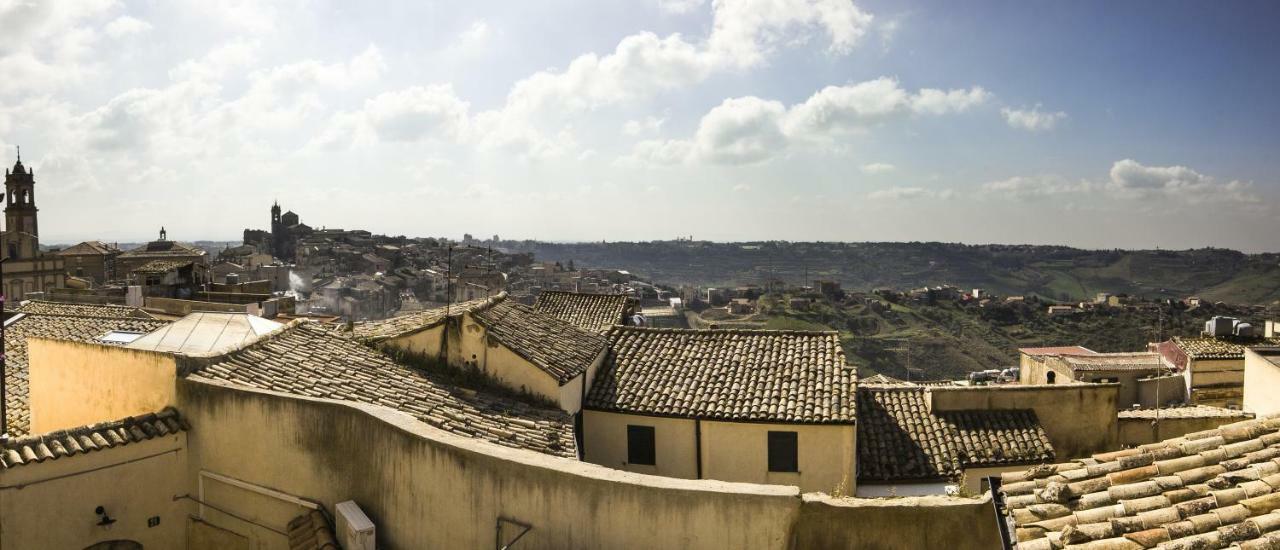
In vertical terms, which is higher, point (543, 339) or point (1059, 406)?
point (543, 339)

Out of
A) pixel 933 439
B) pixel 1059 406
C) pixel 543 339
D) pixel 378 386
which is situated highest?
pixel 543 339

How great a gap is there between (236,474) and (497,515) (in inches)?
126

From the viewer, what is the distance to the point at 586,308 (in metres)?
23.3

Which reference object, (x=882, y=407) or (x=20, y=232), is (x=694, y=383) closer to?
(x=882, y=407)

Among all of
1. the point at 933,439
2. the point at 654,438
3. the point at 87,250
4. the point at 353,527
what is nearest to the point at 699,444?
the point at 654,438

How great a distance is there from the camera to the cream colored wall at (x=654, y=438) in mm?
11156

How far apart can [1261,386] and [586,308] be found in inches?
655

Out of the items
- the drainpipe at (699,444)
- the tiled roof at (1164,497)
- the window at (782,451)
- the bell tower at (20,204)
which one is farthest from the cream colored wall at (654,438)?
the bell tower at (20,204)

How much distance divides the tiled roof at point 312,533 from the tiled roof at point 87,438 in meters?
1.70

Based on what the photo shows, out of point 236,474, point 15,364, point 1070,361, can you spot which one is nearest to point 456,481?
point 236,474

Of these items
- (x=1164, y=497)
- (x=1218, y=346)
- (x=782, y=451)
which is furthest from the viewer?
(x=1218, y=346)

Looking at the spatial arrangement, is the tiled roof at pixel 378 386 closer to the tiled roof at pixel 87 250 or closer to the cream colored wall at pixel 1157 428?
the cream colored wall at pixel 1157 428

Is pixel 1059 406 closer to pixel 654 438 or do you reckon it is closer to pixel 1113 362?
pixel 654 438

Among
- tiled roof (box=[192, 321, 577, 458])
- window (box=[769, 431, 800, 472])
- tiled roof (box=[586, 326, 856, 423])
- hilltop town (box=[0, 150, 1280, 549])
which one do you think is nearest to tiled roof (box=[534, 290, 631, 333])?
hilltop town (box=[0, 150, 1280, 549])
